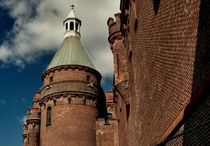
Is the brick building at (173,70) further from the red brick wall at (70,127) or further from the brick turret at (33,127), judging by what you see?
the brick turret at (33,127)

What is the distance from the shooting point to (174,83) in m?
6.55

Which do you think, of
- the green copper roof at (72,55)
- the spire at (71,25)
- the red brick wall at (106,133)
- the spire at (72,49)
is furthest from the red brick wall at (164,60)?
the spire at (71,25)

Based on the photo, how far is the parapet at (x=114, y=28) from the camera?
1784cm

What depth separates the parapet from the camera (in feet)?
58.5

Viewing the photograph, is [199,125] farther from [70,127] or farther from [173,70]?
[70,127]

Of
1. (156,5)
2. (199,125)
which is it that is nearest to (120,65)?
(156,5)

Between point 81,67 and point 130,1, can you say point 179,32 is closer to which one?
point 130,1

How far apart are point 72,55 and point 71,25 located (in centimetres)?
605

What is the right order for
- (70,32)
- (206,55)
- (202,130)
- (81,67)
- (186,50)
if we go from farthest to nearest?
1. (70,32)
2. (81,67)
3. (186,50)
4. (202,130)
5. (206,55)

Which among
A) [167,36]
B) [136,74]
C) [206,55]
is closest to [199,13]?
[206,55]

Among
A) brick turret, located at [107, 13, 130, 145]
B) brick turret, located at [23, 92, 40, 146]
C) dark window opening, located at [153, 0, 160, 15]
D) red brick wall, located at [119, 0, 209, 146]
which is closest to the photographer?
red brick wall, located at [119, 0, 209, 146]

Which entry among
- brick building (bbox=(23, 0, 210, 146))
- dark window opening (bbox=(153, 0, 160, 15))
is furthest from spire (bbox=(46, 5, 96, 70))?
dark window opening (bbox=(153, 0, 160, 15))

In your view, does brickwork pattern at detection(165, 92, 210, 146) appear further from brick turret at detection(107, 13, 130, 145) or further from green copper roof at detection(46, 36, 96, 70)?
green copper roof at detection(46, 36, 96, 70)

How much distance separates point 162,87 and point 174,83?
1.08 meters
